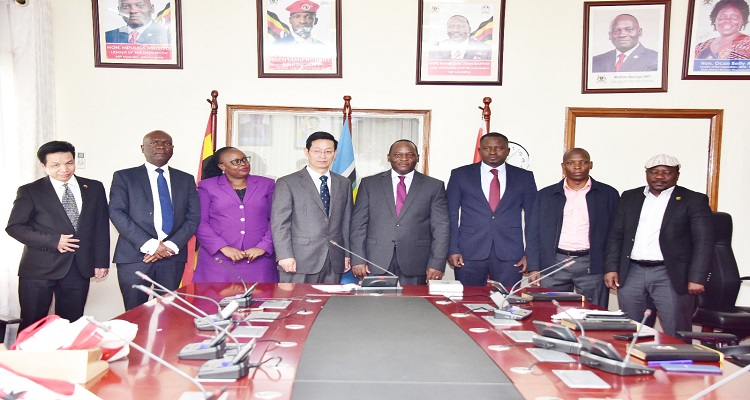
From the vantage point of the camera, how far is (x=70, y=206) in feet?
11.9

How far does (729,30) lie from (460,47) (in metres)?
2.24

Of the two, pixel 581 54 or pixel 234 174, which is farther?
pixel 581 54

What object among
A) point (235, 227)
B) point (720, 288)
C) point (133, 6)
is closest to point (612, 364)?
point (235, 227)

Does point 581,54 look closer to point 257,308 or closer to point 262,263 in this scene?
point 262,263

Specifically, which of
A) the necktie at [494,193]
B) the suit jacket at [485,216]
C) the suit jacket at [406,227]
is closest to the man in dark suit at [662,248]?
the suit jacket at [485,216]

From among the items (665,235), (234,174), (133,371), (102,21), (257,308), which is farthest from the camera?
(102,21)

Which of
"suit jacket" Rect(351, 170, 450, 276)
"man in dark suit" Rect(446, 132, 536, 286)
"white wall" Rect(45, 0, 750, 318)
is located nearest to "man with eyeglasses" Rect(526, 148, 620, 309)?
"man in dark suit" Rect(446, 132, 536, 286)

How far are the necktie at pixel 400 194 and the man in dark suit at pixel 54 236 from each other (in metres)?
1.98

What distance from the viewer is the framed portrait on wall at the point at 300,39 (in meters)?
4.95

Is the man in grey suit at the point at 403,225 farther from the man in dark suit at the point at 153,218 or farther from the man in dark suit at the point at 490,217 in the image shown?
the man in dark suit at the point at 153,218

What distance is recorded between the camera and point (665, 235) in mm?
3652

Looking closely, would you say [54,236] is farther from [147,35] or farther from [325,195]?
[147,35]

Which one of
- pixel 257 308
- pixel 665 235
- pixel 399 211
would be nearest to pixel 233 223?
pixel 399 211

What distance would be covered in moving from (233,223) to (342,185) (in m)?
0.76
